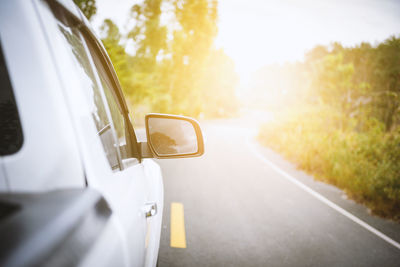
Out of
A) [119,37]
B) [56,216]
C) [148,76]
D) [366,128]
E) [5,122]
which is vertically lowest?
[366,128]

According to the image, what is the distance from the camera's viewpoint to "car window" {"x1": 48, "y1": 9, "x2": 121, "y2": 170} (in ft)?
2.96

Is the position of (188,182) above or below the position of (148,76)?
below

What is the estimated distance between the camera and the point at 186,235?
3.16m

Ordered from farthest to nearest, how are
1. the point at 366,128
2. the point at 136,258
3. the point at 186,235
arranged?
the point at 366,128
the point at 186,235
the point at 136,258

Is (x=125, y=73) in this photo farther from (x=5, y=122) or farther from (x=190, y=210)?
(x=5, y=122)

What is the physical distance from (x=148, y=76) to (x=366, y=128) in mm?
17081

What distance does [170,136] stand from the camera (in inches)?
61.1

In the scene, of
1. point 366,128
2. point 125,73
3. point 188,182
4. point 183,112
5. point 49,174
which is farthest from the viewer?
point 183,112

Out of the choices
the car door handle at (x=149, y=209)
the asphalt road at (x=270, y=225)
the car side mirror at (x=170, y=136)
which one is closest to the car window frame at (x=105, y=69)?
the car side mirror at (x=170, y=136)

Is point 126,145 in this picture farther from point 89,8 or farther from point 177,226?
point 89,8

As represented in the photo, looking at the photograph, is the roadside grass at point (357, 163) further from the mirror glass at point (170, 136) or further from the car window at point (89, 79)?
the car window at point (89, 79)

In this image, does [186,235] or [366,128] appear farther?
[366,128]

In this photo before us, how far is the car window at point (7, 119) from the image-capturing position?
0.66m

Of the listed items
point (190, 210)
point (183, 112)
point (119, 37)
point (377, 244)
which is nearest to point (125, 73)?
point (119, 37)
